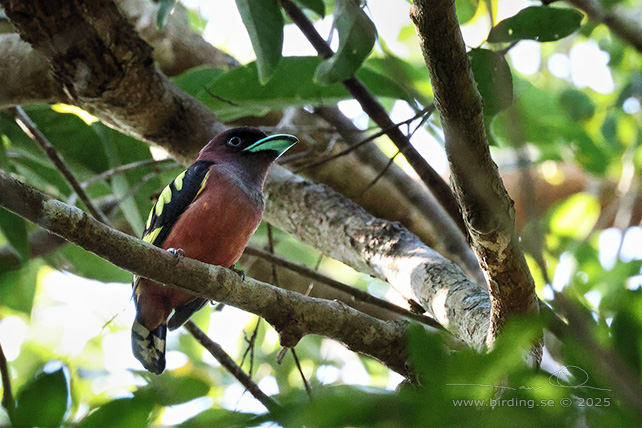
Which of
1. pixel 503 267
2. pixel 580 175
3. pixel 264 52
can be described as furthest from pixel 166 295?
pixel 580 175

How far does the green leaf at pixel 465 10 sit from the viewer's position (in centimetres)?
444

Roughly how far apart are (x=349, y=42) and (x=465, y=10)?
4.49 feet

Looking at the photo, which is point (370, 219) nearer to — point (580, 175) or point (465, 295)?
point (465, 295)

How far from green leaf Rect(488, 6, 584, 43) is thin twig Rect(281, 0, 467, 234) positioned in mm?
953

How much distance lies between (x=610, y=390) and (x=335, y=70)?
2.61m

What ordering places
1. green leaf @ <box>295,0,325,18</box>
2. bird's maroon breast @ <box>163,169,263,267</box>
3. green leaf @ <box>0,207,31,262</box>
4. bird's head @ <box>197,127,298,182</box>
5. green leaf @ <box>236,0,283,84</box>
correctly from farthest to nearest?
bird's head @ <box>197,127,298,182</box> → bird's maroon breast @ <box>163,169,263,267</box> → green leaf @ <box>295,0,325,18</box> → green leaf @ <box>0,207,31,262</box> → green leaf @ <box>236,0,283,84</box>

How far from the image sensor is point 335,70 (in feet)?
11.3

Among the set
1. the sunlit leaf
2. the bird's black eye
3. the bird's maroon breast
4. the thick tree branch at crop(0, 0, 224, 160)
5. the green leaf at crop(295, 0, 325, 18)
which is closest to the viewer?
the thick tree branch at crop(0, 0, 224, 160)

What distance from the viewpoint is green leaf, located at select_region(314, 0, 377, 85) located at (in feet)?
11.2

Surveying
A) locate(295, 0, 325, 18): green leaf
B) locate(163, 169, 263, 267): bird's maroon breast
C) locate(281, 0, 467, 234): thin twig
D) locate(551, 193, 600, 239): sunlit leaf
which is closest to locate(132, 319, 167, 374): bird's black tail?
locate(163, 169, 263, 267): bird's maroon breast

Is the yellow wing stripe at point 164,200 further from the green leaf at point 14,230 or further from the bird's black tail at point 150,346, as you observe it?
the green leaf at point 14,230

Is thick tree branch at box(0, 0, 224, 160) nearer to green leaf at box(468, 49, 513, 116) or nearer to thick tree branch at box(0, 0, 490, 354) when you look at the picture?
thick tree branch at box(0, 0, 490, 354)

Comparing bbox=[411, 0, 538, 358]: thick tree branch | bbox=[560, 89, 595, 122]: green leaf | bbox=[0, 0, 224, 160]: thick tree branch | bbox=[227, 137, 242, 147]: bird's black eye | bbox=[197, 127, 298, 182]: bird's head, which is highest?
bbox=[560, 89, 595, 122]: green leaf

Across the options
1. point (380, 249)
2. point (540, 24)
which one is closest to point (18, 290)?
point (380, 249)
